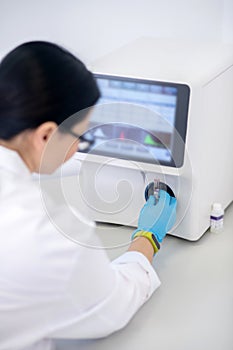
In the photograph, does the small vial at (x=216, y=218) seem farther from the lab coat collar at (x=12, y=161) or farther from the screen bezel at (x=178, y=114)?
the lab coat collar at (x=12, y=161)

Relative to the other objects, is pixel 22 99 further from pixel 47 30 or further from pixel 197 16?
pixel 47 30

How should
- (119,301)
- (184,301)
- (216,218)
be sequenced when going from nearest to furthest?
1. (119,301)
2. (184,301)
3. (216,218)

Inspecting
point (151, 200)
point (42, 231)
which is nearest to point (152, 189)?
point (151, 200)

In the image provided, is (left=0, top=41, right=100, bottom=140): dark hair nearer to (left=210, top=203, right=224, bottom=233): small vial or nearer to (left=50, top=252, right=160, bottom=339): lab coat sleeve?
(left=50, top=252, right=160, bottom=339): lab coat sleeve

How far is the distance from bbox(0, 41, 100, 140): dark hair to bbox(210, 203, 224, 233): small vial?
566 millimetres

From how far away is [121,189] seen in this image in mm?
1354

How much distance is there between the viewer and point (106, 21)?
1688 mm

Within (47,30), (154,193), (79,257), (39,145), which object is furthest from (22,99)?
(47,30)

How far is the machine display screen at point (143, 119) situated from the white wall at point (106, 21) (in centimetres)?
43

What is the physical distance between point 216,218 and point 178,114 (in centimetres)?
31

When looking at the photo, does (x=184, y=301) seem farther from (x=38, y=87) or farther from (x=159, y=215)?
(x=38, y=87)

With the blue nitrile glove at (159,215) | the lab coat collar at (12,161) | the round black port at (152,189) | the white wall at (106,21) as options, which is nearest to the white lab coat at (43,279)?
the lab coat collar at (12,161)

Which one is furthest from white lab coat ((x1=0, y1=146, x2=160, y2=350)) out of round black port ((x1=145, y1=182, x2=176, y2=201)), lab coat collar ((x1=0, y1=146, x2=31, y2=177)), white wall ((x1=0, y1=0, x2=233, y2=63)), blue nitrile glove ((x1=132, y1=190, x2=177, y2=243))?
white wall ((x1=0, y1=0, x2=233, y2=63))

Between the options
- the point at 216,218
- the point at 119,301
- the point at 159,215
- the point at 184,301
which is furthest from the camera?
the point at 216,218
